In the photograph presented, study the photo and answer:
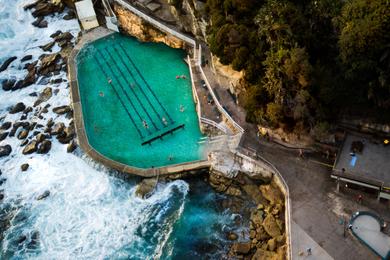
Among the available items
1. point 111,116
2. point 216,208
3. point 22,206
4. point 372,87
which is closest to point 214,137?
point 216,208

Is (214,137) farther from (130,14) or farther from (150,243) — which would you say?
(130,14)

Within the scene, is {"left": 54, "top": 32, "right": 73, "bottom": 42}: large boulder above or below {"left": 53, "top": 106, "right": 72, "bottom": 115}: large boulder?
above

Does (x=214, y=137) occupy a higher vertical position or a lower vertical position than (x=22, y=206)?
higher

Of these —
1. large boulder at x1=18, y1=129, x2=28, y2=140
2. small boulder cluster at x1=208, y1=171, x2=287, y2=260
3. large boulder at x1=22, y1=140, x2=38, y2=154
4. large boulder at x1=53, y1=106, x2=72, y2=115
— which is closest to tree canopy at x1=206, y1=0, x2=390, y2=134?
small boulder cluster at x1=208, y1=171, x2=287, y2=260

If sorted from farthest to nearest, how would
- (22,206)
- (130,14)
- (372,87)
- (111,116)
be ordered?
1. (130,14)
2. (111,116)
3. (22,206)
4. (372,87)

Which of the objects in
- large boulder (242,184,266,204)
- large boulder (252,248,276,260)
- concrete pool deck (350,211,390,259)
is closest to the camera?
concrete pool deck (350,211,390,259)

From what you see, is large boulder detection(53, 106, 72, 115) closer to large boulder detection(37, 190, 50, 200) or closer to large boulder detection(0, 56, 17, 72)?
large boulder detection(37, 190, 50, 200)

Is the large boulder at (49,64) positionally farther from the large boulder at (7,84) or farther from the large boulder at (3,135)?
the large boulder at (3,135)
